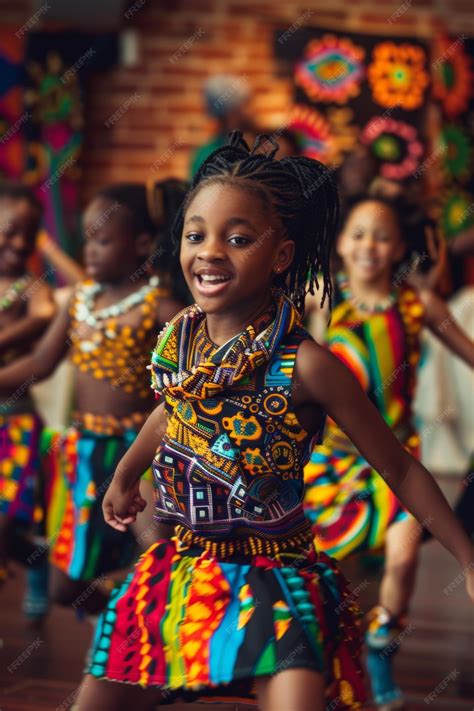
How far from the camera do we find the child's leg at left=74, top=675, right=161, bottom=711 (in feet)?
5.44

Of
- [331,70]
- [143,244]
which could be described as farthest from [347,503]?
[331,70]

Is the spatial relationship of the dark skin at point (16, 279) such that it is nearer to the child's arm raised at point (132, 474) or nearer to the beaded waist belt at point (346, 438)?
the beaded waist belt at point (346, 438)

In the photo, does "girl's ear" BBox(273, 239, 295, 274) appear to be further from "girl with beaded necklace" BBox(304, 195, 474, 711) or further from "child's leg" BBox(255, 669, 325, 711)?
"girl with beaded necklace" BBox(304, 195, 474, 711)

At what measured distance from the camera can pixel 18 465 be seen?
3.29 m

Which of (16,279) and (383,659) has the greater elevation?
(16,279)

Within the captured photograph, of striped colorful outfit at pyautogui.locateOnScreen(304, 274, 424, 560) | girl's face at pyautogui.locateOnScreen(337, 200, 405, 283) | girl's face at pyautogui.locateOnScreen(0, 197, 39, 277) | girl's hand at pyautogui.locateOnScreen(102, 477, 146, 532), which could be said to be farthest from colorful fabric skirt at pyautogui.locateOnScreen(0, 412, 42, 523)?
girl's hand at pyautogui.locateOnScreen(102, 477, 146, 532)

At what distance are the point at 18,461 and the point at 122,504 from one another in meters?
1.53

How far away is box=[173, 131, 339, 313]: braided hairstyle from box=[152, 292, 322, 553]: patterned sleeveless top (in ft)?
0.44

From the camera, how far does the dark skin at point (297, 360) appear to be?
1630 millimetres

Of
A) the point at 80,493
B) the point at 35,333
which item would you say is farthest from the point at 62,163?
the point at 80,493

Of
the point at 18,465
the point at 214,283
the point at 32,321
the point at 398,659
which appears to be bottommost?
the point at 398,659

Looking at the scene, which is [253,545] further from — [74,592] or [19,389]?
[19,389]

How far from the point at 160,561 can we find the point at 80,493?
51.1 inches

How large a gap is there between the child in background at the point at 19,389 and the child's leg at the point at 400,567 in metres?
1.03
